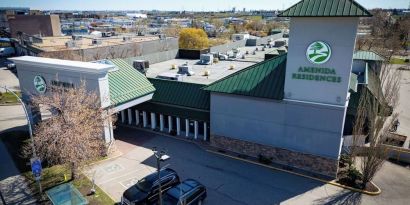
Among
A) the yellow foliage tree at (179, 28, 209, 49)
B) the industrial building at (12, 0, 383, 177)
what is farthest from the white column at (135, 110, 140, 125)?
the yellow foliage tree at (179, 28, 209, 49)

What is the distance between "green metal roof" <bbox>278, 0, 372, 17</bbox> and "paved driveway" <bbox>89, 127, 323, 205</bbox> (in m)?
12.4

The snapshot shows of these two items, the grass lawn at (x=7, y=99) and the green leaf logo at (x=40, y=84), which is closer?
the green leaf logo at (x=40, y=84)

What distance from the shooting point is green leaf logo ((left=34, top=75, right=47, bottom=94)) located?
28408 mm

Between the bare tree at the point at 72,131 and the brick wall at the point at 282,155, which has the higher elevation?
the bare tree at the point at 72,131

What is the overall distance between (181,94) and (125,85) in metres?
5.59

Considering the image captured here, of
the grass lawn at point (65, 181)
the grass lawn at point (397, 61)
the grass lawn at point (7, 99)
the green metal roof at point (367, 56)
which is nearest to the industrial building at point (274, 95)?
the grass lawn at point (65, 181)

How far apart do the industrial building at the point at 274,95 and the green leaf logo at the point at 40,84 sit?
241mm

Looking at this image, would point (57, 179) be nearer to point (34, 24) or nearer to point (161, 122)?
point (161, 122)

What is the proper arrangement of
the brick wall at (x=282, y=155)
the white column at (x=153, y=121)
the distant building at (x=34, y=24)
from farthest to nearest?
the distant building at (x=34, y=24)
the white column at (x=153, y=121)
the brick wall at (x=282, y=155)

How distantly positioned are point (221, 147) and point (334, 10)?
1498 cm

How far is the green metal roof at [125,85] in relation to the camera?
2791 centimetres

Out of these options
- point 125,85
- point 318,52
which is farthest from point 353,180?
point 125,85

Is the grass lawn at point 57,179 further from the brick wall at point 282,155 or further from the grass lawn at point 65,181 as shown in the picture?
the brick wall at point 282,155

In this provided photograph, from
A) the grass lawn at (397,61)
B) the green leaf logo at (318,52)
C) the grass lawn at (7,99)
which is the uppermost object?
the green leaf logo at (318,52)
